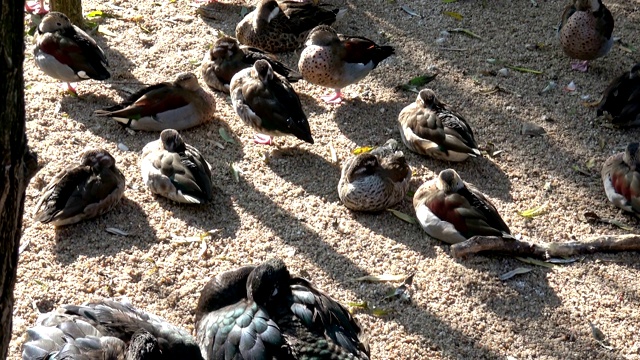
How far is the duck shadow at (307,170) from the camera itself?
6.52 m

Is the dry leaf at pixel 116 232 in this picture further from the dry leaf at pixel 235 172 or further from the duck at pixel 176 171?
the dry leaf at pixel 235 172

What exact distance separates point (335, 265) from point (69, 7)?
4.40 m

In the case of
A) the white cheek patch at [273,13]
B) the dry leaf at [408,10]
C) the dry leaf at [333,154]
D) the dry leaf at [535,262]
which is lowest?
the dry leaf at [333,154]

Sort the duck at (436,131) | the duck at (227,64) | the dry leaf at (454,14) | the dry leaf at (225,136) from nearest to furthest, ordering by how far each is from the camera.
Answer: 1. the duck at (436,131)
2. the dry leaf at (225,136)
3. the duck at (227,64)
4. the dry leaf at (454,14)

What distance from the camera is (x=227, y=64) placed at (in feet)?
25.0

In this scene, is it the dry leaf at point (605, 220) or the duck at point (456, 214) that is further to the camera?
the dry leaf at point (605, 220)

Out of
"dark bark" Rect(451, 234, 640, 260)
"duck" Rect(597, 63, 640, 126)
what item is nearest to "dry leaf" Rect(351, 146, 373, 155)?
"dark bark" Rect(451, 234, 640, 260)

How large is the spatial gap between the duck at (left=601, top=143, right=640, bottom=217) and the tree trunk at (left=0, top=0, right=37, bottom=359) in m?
4.76

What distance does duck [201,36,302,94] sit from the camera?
763cm

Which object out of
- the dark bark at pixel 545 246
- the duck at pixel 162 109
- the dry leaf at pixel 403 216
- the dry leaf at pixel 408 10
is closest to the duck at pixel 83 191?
the duck at pixel 162 109

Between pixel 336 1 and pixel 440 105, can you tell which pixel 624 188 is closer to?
pixel 440 105

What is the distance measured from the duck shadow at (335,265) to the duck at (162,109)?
0.91 metres

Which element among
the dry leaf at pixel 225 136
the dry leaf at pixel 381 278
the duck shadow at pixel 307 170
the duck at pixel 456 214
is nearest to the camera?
the dry leaf at pixel 381 278

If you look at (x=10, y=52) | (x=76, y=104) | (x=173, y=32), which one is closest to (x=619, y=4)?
(x=173, y=32)
